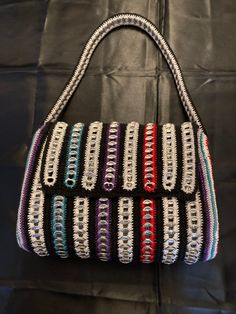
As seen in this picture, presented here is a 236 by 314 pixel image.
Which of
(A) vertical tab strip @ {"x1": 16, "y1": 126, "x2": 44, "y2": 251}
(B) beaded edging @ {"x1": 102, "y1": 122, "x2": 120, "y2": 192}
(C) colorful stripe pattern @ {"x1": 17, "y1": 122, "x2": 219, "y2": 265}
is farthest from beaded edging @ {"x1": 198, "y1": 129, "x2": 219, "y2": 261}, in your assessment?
(A) vertical tab strip @ {"x1": 16, "y1": 126, "x2": 44, "y2": 251}

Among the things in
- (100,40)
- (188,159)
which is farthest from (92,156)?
(100,40)

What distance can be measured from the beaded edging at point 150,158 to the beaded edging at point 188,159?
0.04m

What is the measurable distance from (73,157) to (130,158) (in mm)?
78

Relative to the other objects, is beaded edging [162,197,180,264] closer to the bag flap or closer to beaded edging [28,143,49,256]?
the bag flap

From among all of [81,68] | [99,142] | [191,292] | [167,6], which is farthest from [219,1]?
[191,292]

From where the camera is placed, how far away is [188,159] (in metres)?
0.46

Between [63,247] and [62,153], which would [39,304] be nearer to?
[63,247]

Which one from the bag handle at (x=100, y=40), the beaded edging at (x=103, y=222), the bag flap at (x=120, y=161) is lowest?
the beaded edging at (x=103, y=222)

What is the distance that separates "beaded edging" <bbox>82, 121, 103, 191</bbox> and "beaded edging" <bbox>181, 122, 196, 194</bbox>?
0.38ft

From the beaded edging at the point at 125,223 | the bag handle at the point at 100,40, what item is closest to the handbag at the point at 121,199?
the beaded edging at the point at 125,223

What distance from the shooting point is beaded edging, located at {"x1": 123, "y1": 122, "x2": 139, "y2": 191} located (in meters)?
0.45

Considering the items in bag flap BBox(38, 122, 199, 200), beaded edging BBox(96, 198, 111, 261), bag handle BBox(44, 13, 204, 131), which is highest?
bag handle BBox(44, 13, 204, 131)

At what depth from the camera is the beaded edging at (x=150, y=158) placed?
17.6 inches

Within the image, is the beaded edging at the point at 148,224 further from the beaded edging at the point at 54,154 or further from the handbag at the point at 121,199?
the beaded edging at the point at 54,154
